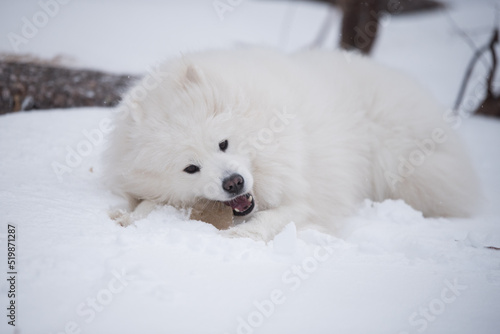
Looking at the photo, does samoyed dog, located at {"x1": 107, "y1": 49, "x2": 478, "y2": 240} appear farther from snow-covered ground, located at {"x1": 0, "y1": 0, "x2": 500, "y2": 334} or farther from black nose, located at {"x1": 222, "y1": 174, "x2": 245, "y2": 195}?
snow-covered ground, located at {"x1": 0, "y1": 0, "x2": 500, "y2": 334}

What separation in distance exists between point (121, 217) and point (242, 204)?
0.89 m

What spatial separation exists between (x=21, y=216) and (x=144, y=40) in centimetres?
736

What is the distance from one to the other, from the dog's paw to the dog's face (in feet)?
1.05

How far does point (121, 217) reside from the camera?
281 centimetres

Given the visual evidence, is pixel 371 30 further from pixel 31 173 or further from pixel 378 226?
pixel 31 173

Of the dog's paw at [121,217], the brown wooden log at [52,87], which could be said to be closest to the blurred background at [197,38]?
the brown wooden log at [52,87]

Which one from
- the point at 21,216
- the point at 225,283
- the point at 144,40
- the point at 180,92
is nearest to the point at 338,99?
the point at 180,92

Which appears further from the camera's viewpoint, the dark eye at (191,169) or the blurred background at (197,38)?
the blurred background at (197,38)

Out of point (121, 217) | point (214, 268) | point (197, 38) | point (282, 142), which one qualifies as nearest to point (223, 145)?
point (282, 142)

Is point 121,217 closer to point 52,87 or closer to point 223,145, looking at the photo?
point 223,145

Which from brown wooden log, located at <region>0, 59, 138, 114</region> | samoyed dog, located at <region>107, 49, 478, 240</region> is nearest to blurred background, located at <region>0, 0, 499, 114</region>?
brown wooden log, located at <region>0, 59, 138, 114</region>

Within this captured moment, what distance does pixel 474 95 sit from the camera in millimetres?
7855

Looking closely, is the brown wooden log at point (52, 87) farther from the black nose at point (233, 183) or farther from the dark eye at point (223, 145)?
the black nose at point (233, 183)

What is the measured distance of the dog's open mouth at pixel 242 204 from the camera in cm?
312
